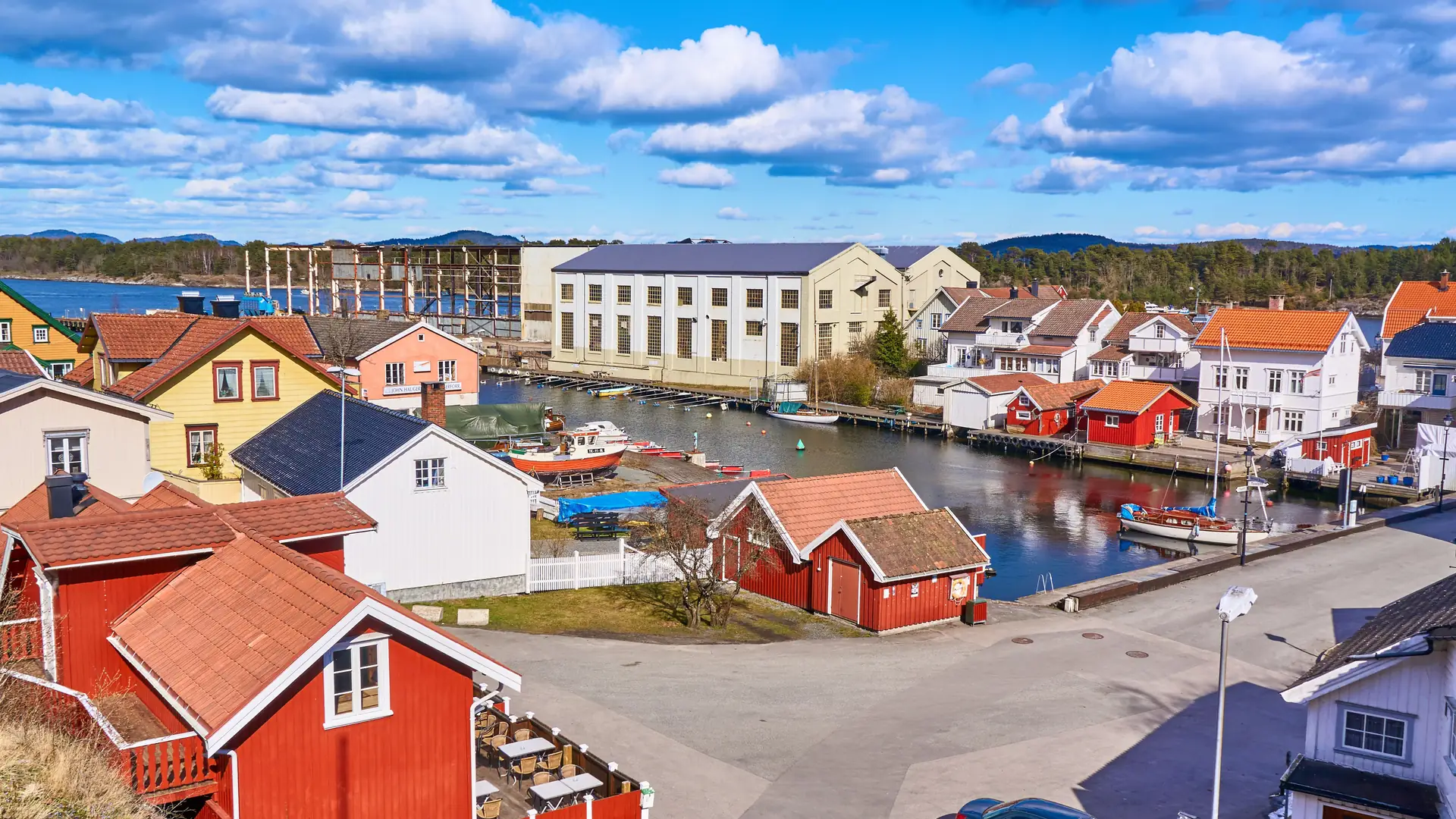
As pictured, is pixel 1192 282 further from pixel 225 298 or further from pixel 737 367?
pixel 225 298

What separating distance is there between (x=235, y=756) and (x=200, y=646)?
Result: 5.13 ft

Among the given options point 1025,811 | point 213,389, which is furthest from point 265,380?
point 1025,811

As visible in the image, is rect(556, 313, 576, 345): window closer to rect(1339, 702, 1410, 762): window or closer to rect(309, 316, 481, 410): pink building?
rect(309, 316, 481, 410): pink building

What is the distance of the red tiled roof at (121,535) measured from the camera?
47.7 feet

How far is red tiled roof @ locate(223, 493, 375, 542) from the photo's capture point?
16969 mm

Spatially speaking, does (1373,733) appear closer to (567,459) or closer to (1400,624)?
(1400,624)

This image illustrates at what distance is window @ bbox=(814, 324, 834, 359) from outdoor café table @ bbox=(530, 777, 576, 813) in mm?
73261

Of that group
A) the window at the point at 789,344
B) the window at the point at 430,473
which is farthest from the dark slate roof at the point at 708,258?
the window at the point at 430,473

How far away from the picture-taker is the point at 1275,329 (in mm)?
64812

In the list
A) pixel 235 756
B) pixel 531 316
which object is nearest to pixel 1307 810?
pixel 235 756

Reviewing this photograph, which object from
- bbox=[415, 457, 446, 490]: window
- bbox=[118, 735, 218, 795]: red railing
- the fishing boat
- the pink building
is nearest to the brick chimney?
bbox=[415, 457, 446, 490]: window

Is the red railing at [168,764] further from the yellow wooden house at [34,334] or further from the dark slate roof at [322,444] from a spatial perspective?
the yellow wooden house at [34,334]

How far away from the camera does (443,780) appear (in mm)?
14375

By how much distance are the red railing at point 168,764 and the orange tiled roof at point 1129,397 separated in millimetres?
59144
